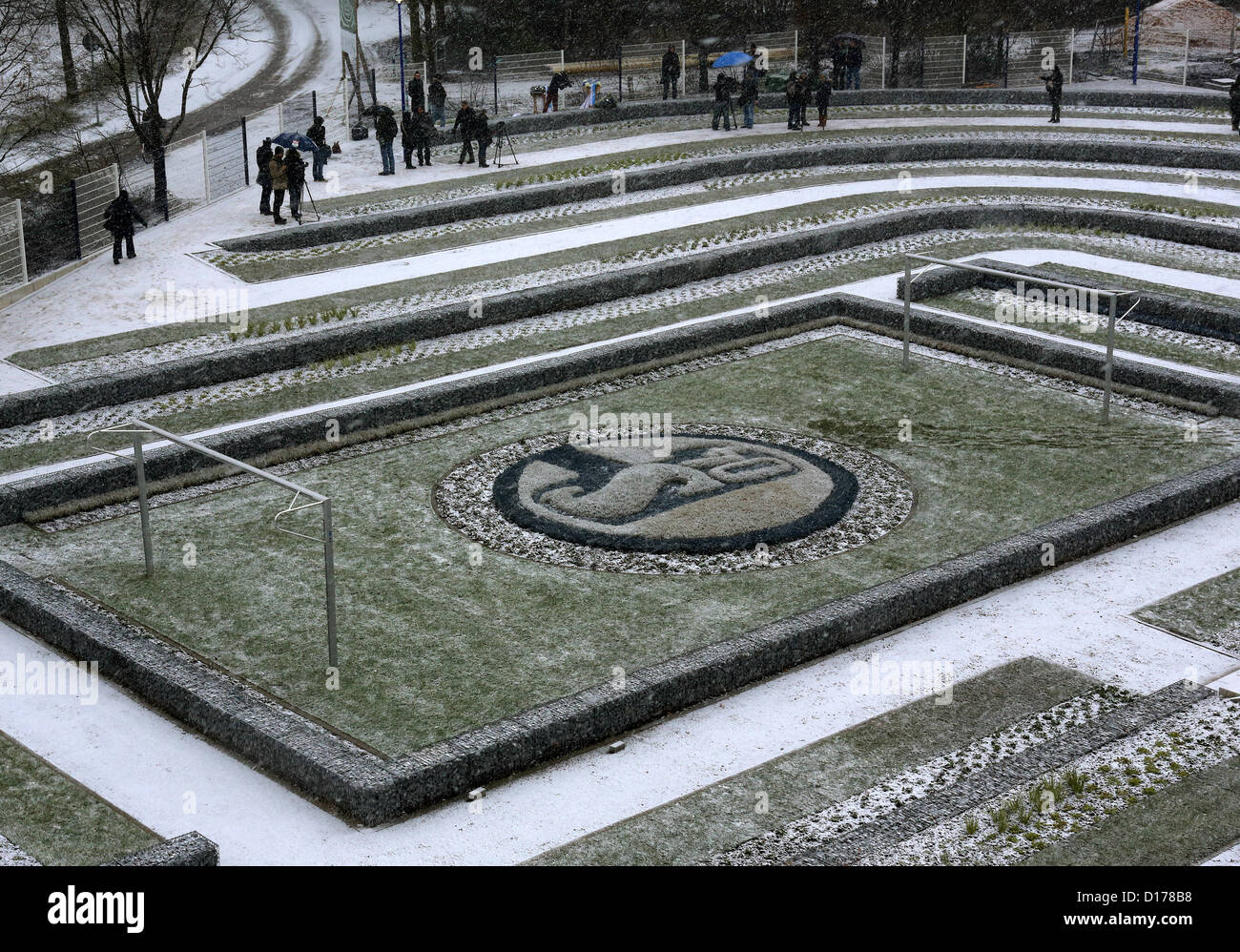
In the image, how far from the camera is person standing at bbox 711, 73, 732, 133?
126 ft

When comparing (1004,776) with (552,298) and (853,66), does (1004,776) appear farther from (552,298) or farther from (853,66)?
(853,66)

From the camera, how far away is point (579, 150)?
1479 inches

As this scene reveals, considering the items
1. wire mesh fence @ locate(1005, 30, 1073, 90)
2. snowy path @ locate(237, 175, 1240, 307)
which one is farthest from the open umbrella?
wire mesh fence @ locate(1005, 30, 1073, 90)

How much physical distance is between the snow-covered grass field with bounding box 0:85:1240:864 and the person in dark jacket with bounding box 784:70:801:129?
10.1 m

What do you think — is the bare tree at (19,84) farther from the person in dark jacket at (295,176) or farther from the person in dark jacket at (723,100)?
the person in dark jacket at (723,100)

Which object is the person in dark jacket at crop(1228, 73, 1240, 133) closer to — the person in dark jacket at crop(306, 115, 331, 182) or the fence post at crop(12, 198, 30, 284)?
the person in dark jacket at crop(306, 115, 331, 182)

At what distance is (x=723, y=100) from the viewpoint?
38.9 metres

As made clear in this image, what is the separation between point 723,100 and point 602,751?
29.2 meters

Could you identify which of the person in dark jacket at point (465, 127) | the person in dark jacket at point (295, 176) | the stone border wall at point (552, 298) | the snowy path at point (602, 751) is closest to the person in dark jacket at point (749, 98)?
the person in dark jacket at point (465, 127)

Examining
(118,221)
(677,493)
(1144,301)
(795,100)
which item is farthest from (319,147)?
(677,493)

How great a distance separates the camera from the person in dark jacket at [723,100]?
38531mm

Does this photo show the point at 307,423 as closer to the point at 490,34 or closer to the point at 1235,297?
the point at 1235,297

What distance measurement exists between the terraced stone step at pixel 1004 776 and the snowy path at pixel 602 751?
602mm

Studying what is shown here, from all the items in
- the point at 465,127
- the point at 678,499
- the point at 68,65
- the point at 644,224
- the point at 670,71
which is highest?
the point at 68,65
